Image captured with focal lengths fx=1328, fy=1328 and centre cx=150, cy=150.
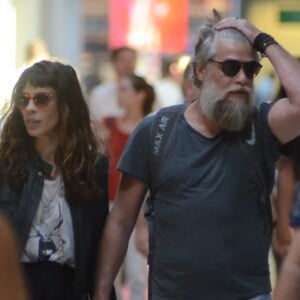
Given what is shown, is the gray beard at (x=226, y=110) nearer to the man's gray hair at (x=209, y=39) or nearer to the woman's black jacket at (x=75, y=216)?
the man's gray hair at (x=209, y=39)

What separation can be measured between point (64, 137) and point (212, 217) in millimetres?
913

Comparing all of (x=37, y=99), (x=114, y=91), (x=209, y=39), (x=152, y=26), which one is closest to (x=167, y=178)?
(x=209, y=39)

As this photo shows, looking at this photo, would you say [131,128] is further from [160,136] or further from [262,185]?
[262,185]

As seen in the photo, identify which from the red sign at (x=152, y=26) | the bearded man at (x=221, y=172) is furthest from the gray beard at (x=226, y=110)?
the red sign at (x=152, y=26)

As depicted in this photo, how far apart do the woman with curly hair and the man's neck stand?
544 mm

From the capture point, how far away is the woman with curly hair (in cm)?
560

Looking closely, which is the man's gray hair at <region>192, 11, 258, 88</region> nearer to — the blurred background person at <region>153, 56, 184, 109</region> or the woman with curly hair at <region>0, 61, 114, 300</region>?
the woman with curly hair at <region>0, 61, 114, 300</region>

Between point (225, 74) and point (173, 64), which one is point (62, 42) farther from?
point (225, 74)

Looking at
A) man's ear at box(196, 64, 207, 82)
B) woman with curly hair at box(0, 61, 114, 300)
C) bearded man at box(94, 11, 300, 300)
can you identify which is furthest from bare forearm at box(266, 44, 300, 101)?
woman with curly hair at box(0, 61, 114, 300)

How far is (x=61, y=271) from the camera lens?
18.6ft

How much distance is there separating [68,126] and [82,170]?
23 cm

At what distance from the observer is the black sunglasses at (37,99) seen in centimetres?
586

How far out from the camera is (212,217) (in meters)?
5.27

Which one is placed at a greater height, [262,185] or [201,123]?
[201,123]
